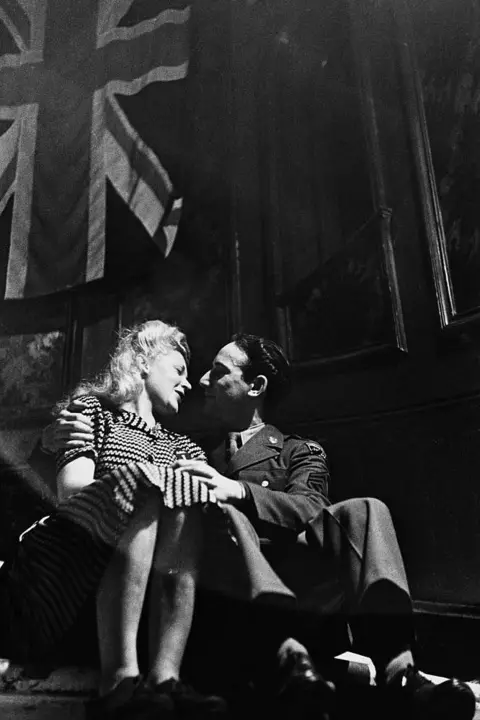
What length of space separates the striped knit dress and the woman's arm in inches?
4.6

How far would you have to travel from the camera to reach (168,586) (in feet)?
3.02

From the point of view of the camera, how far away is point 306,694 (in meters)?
0.87

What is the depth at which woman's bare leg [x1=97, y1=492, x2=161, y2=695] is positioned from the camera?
88 cm

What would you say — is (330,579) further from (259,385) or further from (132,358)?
(132,358)

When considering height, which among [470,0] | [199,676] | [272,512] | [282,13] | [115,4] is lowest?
[199,676]

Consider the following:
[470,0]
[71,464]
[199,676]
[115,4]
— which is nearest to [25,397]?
[71,464]

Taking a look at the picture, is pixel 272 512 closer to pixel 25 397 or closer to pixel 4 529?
pixel 4 529

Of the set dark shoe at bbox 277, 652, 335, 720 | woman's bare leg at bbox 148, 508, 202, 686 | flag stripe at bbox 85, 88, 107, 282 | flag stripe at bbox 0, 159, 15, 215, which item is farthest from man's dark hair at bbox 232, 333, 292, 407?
flag stripe at bbox 0, 159, 15, 215

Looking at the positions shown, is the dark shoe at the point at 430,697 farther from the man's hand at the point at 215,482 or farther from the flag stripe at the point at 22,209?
the flag stripe at the point at 22,209

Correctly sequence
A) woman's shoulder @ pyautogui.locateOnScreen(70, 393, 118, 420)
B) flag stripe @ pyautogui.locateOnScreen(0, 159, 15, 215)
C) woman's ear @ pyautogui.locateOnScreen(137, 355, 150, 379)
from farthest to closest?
flag stripe @ pyautogui.locateOnScreen(0, 159, 15, 215) → woman's ear @ pyautogui.locateOnScreen(137, 355, 150, 379) → woman's shoulder @ pyautogui.locateOnScreen(70, 393, 118, 420)

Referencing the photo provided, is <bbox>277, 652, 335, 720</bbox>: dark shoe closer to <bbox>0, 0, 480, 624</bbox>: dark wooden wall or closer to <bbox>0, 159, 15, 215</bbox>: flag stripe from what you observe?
<bbox>0, 0, 480, 624</bbox>: dark wooden wall

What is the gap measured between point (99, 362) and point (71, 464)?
0.79 metres

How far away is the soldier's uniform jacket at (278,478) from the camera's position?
1048 millimetres

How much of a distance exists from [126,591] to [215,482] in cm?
22
